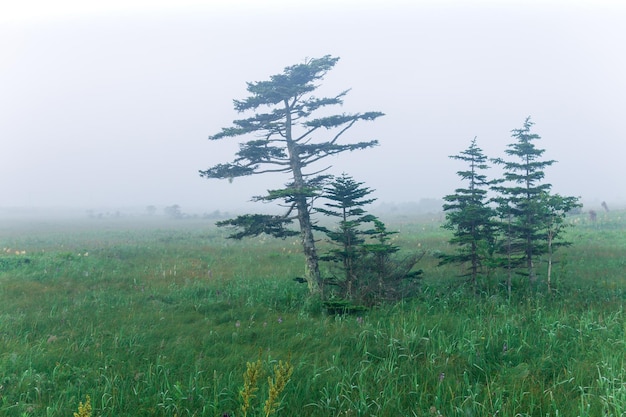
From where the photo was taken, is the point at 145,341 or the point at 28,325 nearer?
the point at 145,341

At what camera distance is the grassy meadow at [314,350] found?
3717 mm

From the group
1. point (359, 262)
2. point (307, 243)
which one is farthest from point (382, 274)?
point (307, 243)

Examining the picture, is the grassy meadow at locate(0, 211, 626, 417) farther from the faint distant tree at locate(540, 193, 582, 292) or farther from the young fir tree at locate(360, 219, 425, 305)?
the faint distant tree at locate(540, 193, 582, 292)

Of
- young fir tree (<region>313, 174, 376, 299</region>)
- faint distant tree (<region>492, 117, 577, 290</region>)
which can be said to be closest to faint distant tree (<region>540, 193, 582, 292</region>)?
faint distant tree (<region>492, 117, 577, 290</region>)

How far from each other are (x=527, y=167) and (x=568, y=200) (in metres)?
1.24

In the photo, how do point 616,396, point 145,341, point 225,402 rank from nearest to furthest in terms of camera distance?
point 616,396, point 225,402, point 145,341

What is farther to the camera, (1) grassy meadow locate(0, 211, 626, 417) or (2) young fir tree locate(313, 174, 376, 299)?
(2) young fir tree locate(313, 174, 376, 299)

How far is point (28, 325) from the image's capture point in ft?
20.9

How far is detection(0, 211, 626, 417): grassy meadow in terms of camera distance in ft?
12.2

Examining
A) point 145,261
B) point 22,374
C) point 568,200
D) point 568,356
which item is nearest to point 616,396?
point 568,356

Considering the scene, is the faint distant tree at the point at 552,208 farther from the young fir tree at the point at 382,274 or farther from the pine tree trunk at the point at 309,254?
the pine tree trunk at the point at 309,254

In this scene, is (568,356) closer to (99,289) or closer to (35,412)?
(35,412)

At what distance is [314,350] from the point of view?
5215 millimetres

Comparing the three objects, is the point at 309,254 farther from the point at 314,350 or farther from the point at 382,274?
the point at 314,350
